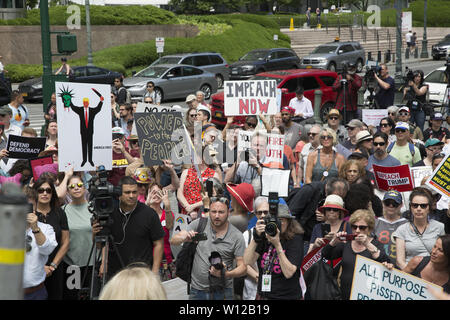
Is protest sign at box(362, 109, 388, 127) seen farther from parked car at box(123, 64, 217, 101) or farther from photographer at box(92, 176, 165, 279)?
parked car at box(123, 64, 217, 101)

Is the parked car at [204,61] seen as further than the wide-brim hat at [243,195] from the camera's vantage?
Yes

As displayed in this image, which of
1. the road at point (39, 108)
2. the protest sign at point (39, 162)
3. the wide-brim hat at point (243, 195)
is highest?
the protest sign at point (39, 162)

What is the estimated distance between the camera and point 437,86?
72.7 ft

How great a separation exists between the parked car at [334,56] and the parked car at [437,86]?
11.6m

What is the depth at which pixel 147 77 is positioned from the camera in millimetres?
25391

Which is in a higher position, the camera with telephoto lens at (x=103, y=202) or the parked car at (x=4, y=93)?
the camera with telephoto lens at (x=103, y=202)

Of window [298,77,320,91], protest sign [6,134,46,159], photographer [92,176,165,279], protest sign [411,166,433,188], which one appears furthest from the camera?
Result: window [298,77,320,91]

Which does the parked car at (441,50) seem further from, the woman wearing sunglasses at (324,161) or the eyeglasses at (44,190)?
the eyeglasses at (44,190)

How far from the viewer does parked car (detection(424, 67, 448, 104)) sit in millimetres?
21803

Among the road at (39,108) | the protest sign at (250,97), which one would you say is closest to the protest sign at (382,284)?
the protest sign at (250,97)

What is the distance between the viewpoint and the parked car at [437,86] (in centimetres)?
2180

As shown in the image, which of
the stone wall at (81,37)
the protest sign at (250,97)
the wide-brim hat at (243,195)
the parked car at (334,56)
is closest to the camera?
the wide-brim hat at (243,195)

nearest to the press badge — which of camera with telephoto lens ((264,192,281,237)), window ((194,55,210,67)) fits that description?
camera with telephoto lens ((264,192,281,237))
